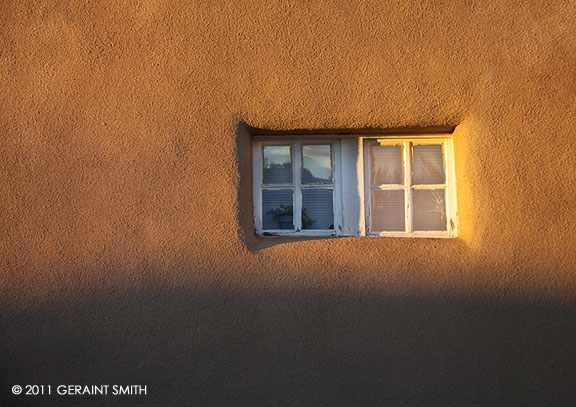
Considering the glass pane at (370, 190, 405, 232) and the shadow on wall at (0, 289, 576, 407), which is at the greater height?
the glass pane at (370, 190, 405, 232)

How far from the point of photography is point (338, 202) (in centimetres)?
304

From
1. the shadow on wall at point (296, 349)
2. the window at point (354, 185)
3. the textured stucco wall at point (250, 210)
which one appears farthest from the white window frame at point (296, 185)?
the shadow on wall at point (296, 349)

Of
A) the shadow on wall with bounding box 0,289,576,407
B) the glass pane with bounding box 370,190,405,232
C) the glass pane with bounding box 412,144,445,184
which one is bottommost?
the shadow on wall with bounding box 0,289,576,407

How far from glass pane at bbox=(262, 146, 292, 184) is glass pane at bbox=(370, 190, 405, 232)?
0.55 metres

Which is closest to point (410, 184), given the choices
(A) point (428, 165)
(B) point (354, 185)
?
(A) point (428, 165)

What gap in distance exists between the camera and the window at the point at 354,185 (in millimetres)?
3012

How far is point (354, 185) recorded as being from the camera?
303cm

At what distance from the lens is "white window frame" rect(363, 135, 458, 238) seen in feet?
9.80

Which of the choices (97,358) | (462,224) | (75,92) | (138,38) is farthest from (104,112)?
(462,224)

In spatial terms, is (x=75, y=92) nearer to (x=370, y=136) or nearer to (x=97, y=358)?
(x=97, y=358)

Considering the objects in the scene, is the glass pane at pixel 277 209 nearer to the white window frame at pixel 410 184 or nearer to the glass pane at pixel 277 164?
the glass pane at pixel 277 164

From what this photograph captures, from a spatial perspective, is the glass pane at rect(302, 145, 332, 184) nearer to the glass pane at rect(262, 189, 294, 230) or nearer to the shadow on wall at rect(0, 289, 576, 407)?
the glass pane at rect(262, 189, 294, 230)

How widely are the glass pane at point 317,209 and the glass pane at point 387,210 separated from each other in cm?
26

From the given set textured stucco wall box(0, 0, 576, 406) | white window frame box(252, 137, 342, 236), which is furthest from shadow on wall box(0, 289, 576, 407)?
white window frame box(252, 137, 342, 236)
